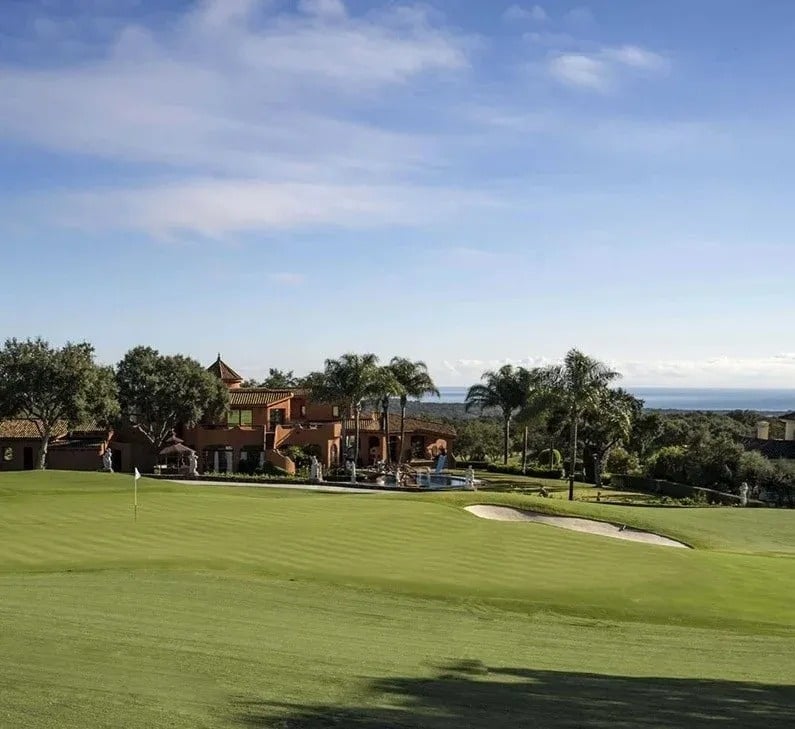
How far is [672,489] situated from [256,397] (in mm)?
30932

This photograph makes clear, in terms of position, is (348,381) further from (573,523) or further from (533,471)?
(573,523)

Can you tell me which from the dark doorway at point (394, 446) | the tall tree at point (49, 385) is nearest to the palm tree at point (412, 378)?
the dark doorway at point (394, 446)

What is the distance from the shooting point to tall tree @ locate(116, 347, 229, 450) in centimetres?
5584

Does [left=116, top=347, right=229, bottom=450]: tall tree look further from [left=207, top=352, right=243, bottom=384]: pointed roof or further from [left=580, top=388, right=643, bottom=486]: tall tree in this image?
[left=580, top=388, right=643, bottom=486]: tall tree

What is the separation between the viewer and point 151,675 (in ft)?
29.2

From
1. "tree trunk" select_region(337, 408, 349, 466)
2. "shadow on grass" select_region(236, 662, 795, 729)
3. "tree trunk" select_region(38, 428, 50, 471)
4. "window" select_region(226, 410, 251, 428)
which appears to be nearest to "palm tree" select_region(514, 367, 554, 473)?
"tree trunk" select_region(337, 408, 349, 466)

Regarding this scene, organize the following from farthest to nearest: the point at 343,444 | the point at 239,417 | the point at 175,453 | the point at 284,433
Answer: the point at 343,444 → the point at 239,417 → the point at 284,433 → the point at 175,453

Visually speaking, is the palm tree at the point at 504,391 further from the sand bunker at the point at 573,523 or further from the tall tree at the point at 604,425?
the sand bunker at the point at 573,523

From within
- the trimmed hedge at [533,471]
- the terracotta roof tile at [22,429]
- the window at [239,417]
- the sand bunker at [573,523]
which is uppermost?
the window at [239,417]

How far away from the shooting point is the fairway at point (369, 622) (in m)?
8.30

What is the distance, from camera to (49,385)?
50.1 m

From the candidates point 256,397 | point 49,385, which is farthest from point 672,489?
point 49,385

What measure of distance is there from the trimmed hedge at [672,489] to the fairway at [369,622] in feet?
61.9

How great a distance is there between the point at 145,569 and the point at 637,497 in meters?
37.5
